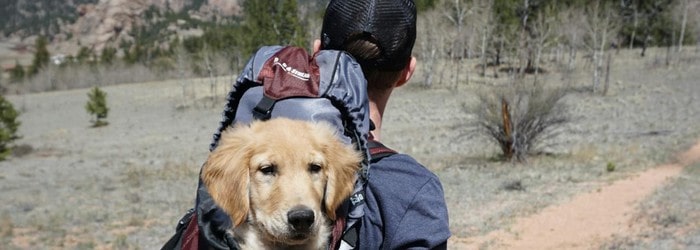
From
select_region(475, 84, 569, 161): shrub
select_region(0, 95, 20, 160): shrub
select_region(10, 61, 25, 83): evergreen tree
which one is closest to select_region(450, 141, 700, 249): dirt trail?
select_region(475, 84, 569, 161): shrub

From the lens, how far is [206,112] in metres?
57.4

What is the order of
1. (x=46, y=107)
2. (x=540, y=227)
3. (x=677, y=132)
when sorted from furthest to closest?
(x=46, y=107) < (x=677, y=132) < (x=540, y=227)

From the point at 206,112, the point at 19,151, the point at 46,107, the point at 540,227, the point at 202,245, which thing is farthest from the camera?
the point at 46,107

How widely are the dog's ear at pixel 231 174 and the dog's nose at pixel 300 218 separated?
190mm

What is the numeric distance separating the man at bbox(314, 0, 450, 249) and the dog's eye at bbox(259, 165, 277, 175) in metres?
0.32

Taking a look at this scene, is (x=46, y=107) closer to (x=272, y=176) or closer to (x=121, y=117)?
(x=121, y=117)

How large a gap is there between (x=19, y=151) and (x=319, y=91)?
127 feet

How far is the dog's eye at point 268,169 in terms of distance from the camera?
6.51 feet

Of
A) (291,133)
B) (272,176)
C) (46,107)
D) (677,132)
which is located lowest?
(46,107)

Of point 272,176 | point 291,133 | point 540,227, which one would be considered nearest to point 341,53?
point 291,133

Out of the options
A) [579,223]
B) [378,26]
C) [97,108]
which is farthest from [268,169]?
[97,108]

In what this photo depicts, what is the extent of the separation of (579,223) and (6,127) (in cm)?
3321

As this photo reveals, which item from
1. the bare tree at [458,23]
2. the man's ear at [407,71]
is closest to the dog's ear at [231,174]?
the man's ear at [407,71]

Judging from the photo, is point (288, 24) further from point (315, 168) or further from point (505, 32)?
point (315, 168)
